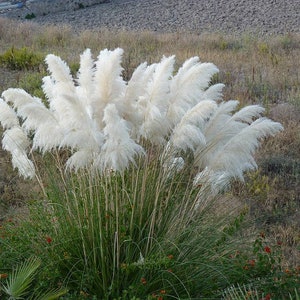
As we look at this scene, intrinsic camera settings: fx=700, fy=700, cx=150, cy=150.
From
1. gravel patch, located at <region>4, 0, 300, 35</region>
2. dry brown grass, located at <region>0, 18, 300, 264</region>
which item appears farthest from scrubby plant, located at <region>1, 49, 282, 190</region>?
gravel patch, located at <region>4, 0, 300, 35</region>

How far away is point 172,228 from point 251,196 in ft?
8.56

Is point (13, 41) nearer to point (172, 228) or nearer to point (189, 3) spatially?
point (172, 228)

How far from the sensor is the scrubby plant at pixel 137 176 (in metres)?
4.38

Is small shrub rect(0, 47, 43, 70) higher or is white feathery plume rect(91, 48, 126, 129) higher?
white feathery plume rect(91, 48, 126, 129)

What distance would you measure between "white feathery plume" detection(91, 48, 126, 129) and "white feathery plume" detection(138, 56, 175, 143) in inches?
8.0

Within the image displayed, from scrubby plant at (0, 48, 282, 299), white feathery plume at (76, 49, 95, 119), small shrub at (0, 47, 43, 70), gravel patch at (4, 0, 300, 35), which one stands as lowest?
gravel patch at (4, 0, 300, 35)

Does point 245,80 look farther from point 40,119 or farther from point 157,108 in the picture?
point 40,119

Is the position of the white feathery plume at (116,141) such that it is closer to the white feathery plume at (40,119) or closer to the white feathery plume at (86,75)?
the white feathery plume at (40,119)

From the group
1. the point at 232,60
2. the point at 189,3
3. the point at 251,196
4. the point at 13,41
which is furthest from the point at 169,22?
the point at 251,196

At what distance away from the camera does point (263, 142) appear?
28.7 feet

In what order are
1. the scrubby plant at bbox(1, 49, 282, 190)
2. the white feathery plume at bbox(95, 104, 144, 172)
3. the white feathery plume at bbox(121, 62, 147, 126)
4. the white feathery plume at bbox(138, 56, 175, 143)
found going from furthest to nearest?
the white feathery plume at bbox(121, 62, 147, 126) → the white feathery plume at bbox(138, 56, 175, 143) → the scrubby plant at bbox(1, 49, 282, 190) → the white feathery plume at bbox(95, 104, 144, 172)

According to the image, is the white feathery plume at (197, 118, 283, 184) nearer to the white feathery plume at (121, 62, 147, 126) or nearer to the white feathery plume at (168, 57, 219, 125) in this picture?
the white feathery plume at (168, 57, 219, 125)

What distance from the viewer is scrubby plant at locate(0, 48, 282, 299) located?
438cm

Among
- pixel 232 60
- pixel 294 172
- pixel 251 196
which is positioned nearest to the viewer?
pixel 251 196
